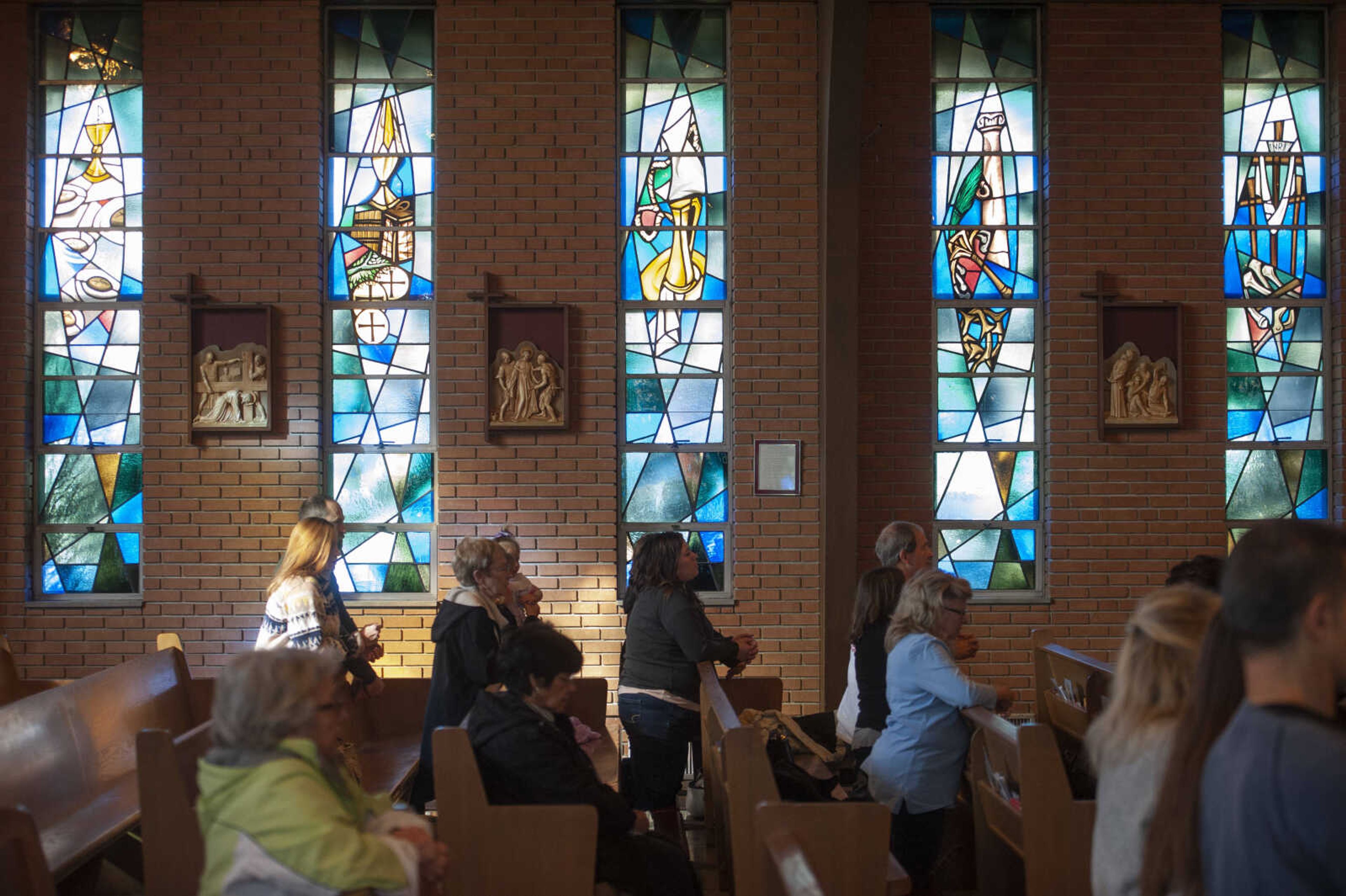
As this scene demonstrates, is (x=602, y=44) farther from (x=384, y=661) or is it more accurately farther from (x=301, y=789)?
(x=301, y=789)

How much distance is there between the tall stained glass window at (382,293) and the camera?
21.3 feet

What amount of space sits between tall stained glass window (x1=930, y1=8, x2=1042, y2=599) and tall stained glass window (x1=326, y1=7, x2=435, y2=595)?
311cm

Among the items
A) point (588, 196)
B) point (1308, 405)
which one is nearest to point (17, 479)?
point (588, 196)

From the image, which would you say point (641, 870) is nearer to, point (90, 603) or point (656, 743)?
point (656, 743)

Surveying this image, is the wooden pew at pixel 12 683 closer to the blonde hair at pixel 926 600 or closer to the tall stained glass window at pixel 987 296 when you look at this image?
the blonde hair at pixel 926 600

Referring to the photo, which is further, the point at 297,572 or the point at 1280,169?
the point at 1280,169

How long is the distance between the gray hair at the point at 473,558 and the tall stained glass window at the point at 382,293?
236cm

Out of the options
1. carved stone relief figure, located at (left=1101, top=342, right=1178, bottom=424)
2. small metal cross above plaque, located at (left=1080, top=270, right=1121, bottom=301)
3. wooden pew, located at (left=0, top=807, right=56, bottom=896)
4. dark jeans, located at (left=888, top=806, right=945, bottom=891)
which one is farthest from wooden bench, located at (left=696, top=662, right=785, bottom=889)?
small metal cross above plaque, located at (left=1080, top=270, right=1121, bottom=301)

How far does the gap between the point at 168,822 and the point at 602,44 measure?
4912mm

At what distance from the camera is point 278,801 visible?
209 centimetres

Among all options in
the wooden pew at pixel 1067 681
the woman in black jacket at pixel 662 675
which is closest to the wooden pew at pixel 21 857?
the woman in black jacket at pixel 662 675

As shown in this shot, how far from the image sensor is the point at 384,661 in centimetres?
632

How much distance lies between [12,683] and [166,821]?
276 cm

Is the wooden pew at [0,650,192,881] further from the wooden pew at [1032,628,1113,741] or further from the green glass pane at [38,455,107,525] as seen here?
the wooden pew at [1032,628,1113,741]
